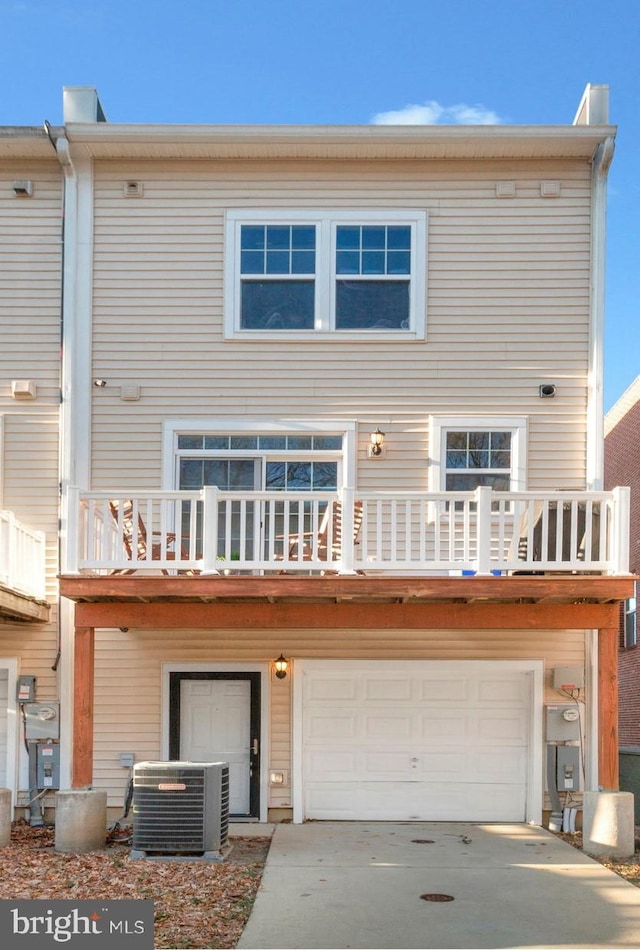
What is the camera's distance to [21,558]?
1091cm

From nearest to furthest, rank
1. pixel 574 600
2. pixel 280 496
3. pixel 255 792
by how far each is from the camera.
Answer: pixel 280 496, pixel 574 600, pixel 255 792

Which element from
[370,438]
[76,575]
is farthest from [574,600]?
[76,575]

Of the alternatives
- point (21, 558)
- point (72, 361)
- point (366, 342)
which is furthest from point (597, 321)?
point (21, 558)

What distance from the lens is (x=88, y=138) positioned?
38.3ft

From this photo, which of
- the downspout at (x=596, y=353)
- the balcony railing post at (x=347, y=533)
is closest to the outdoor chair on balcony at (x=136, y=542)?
the balcony railing post at (x=347, y=533)

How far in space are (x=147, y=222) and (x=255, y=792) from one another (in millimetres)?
6391

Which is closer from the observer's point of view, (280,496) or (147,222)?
(280,496)

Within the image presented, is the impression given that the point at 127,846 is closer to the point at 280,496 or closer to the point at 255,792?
the point at 255,792

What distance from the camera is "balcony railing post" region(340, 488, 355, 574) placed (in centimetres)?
991

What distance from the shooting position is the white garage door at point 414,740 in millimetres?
11578

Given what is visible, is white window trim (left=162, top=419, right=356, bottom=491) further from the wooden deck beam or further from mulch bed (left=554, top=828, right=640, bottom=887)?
mulch bed (left=554, top=828, right=640, bottom=887)

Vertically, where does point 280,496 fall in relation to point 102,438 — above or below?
below

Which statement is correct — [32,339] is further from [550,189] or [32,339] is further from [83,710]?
[550,189]

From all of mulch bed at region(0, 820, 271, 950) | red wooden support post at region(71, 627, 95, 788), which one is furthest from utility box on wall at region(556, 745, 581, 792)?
red wooden support post at region(71, 627, 95, 788)
